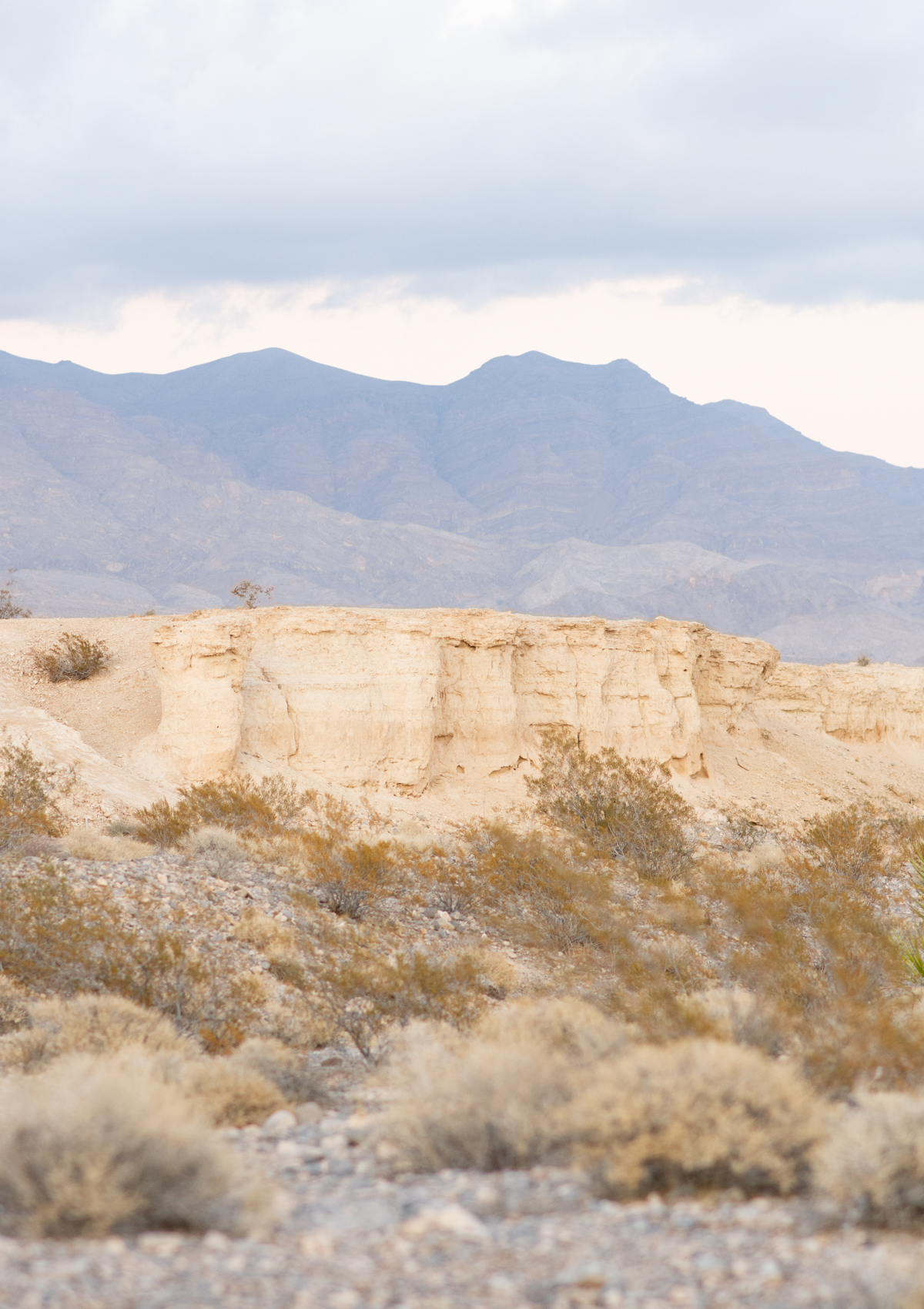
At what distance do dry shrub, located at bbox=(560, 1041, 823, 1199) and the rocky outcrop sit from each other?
105 feet

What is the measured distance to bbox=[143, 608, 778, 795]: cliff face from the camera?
797 inches

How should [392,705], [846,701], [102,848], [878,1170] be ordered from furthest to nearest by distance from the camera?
[846,701], [392,705], [102,848], [878,1170]

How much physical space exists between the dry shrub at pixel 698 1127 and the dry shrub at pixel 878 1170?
0.71ft

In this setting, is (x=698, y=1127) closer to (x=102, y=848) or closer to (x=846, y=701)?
(x=102, y=848)

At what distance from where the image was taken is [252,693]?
21781mm

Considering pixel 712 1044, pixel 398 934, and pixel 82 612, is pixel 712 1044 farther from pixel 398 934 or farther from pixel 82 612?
pixel 82 612

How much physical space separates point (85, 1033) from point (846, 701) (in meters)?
34.7

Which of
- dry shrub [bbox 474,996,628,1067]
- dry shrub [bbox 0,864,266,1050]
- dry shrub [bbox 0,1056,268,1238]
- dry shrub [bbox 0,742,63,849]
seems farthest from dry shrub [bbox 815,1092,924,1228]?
dry shrub [bbox 0,742,63,849]

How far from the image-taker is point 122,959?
364 inches

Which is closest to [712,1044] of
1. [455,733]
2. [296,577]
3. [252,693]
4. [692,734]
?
[252,693]

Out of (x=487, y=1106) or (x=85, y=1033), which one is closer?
(x=487, y=1106)

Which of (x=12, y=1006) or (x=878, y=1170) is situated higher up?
(x=878, y=1170)

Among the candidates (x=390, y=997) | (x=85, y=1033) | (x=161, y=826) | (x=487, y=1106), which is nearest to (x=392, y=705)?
(x=161, y=826)

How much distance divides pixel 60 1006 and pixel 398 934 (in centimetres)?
546
